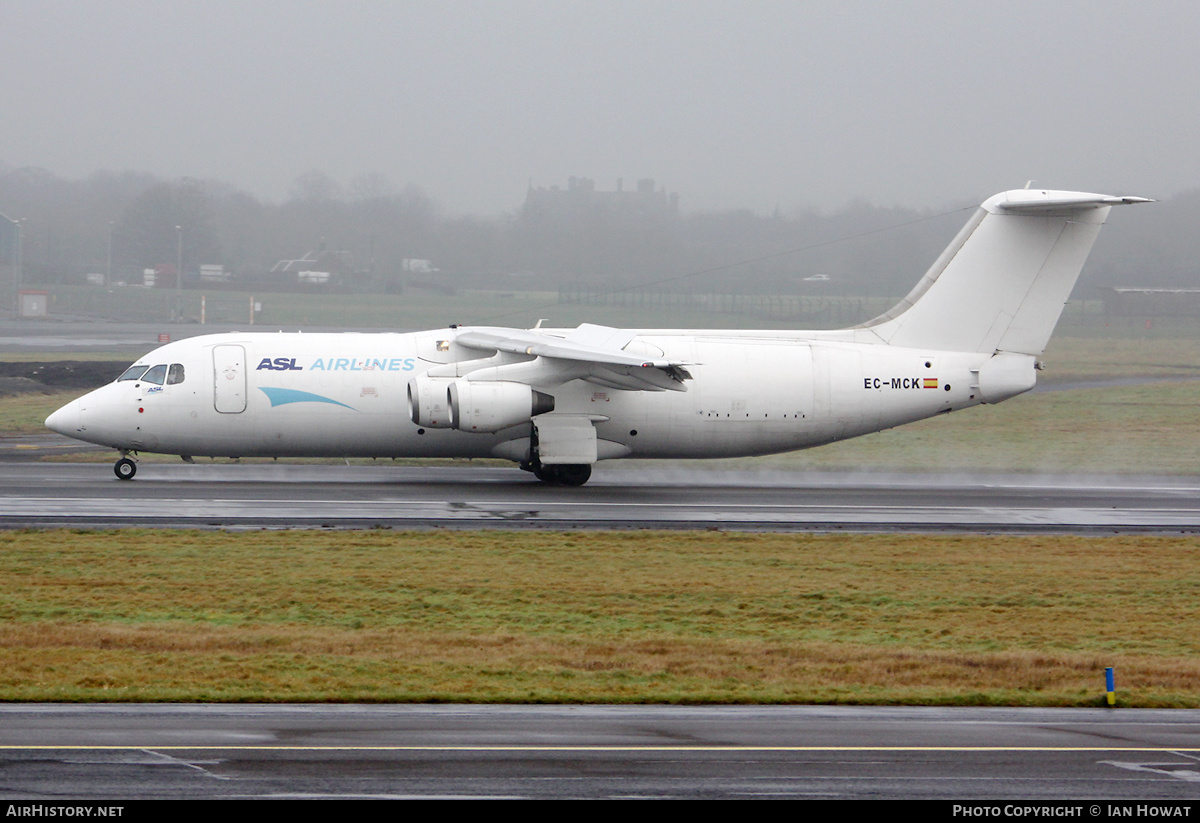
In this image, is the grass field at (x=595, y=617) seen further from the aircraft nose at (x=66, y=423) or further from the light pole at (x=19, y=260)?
the light pole at (x=19, y=260)

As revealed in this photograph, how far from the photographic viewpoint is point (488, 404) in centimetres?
2503

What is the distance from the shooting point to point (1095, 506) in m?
25.5

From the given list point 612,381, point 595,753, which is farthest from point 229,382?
point 595,753

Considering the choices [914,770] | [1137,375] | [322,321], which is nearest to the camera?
[914,770]

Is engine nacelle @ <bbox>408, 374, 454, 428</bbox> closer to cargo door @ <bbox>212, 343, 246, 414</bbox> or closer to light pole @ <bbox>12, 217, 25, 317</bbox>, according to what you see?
cargo door @ <bbox>212, 343, 246, 414</bbox>

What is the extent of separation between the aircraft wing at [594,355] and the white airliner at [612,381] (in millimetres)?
48

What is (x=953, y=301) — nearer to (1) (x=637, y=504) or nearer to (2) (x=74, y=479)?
(1) (x=637, y=504)

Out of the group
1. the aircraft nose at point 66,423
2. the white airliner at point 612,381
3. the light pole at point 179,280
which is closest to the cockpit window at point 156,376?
the white airliner at point 612,381

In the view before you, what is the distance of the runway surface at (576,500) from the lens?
21672 mm

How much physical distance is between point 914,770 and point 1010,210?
21267 mm

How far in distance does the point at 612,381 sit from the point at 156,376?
979cm

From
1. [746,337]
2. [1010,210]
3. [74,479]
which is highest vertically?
[1010,210]

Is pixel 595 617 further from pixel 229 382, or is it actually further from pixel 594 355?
pixel 229 382

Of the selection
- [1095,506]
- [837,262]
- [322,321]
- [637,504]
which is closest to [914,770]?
[637,504]
